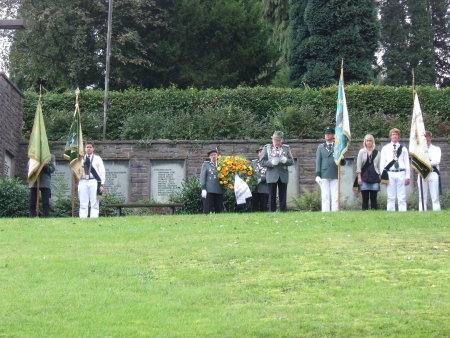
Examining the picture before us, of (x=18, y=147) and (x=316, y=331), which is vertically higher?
(x=18, y=147)

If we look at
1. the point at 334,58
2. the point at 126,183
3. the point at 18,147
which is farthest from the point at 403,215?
the point at 334,58

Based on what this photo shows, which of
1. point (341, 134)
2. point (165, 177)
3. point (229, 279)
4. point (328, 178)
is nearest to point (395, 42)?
point (165, 177)

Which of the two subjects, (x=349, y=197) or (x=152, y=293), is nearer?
(x=152, y=293)

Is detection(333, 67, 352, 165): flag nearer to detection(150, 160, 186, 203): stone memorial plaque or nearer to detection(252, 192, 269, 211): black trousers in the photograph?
detection(252, 192, 269, 211): black trousers

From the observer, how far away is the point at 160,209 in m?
26.1

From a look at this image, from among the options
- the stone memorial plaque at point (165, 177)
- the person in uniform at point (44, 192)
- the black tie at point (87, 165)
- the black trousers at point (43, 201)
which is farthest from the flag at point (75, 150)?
the stone memorial plaque at point (165, 177)

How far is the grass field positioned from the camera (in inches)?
406

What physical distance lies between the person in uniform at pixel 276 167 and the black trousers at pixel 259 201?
5.47 ft

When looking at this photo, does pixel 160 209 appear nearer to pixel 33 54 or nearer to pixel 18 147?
pixel 18 147

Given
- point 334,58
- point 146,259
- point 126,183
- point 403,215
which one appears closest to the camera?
point 146,259

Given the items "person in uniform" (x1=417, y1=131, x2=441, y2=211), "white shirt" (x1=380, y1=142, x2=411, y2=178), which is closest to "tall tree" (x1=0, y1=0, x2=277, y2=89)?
"person in uniform" (x1=417, y1=131, x2=441, y2=211)

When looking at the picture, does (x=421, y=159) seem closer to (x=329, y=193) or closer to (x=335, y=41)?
(x=329, y=193)

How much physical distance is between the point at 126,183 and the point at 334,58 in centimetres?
1217

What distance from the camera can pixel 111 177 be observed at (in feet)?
91.5
